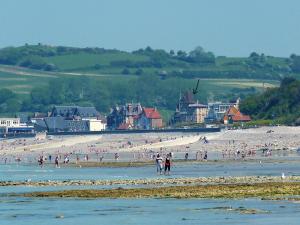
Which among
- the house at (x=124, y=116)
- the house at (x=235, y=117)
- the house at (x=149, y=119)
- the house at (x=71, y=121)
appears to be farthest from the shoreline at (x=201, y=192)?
the house at (x=124, y=116)

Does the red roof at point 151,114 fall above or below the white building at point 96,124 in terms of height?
above

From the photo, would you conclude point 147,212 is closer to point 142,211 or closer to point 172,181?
point 142,211

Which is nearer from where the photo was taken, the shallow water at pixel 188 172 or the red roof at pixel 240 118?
the shallow water at pixel 188 172

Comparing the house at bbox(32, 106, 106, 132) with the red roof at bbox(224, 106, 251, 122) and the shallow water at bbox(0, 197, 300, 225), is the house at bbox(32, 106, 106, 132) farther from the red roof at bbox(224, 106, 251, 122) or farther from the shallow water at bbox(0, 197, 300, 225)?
the shallow water at bbox(0, 197, 300, 225)

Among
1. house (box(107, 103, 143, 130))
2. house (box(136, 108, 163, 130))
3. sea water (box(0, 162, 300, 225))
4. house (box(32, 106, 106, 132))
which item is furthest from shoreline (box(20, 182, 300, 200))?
house (box(107, 103, 143, 130))

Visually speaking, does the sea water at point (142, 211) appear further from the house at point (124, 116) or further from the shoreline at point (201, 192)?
the house at point (124, 116)

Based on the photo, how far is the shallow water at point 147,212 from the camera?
38500 millimetres

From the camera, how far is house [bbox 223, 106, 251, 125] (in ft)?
512

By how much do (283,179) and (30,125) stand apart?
136676mm

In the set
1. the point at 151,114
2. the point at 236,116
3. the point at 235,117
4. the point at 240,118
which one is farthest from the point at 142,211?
the point at 151,114

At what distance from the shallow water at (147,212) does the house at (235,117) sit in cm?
10904

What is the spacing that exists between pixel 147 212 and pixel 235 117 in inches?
4601

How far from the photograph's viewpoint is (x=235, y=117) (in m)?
158

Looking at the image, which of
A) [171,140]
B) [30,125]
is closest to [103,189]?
[171,140]
